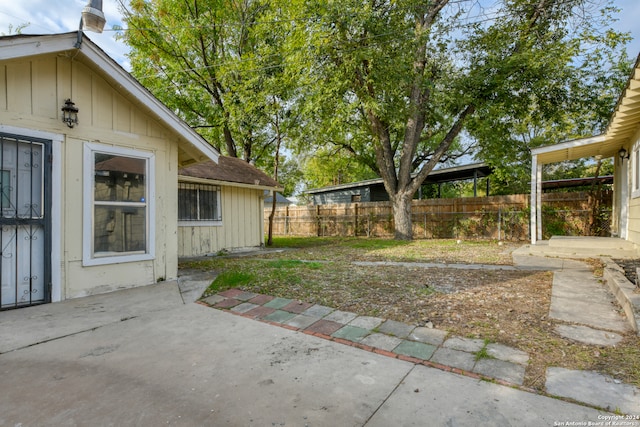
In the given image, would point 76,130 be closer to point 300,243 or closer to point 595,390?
point 595,390

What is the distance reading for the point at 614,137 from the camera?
23.4 feet

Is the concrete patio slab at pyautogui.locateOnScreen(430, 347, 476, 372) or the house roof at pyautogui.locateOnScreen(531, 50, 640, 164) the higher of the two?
the house roof at pyautogui.locateOnScreen(531, 50, 640, 164)

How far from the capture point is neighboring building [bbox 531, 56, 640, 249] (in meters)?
5.36

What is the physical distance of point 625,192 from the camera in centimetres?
757

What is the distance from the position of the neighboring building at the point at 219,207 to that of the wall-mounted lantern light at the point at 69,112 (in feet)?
13.0

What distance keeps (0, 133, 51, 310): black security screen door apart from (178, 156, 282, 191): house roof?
4035mm

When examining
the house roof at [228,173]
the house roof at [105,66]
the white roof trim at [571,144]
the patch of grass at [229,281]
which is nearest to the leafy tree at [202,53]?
the house roof at [228,173]

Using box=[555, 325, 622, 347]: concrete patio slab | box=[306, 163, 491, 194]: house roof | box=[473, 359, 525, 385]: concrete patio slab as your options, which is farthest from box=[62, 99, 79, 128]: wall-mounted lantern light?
box=[306, 163, 491, 194]: house roof

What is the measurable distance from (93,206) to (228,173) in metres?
5.60

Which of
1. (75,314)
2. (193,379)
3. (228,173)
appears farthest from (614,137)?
(75,314)

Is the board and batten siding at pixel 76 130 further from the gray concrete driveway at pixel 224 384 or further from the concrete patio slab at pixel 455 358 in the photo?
the concrete patio slab at pixel 455 358

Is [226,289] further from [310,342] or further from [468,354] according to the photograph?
[468,354]

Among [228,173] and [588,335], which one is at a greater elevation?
[228,173]

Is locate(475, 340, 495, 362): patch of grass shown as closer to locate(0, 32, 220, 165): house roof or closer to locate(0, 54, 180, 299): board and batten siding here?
locate(0, 54, 180, 299): board and batten siding
